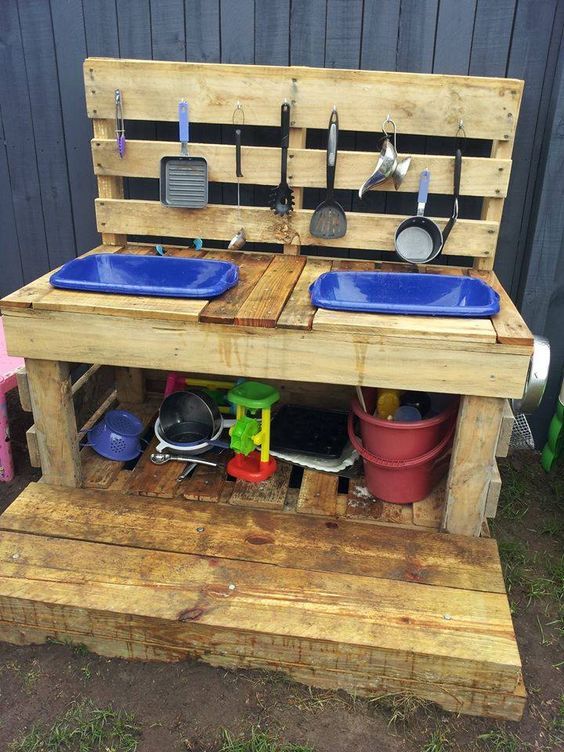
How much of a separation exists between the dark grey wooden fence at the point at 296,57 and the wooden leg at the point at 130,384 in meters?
0.74

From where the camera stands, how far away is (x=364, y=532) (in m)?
2.48

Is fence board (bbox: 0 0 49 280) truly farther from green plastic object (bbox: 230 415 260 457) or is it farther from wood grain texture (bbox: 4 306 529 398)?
green plastic object (bbox: 230 415 260 457)

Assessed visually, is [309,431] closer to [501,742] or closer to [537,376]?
[537,376]

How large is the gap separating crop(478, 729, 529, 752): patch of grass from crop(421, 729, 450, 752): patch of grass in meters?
0.11

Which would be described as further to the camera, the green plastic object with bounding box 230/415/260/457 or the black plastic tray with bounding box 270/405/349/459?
the black plastic tray with bounding box 270/405/349/459

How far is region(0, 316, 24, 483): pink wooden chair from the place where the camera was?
298cm

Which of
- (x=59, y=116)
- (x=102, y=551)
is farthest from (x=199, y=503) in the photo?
(x=59, y=116)

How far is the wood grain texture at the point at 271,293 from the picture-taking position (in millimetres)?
2322

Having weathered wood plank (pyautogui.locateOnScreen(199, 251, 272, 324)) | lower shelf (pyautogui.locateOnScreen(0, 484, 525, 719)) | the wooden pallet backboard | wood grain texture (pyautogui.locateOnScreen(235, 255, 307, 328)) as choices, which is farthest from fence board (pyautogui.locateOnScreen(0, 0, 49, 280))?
lower shelf (pyautogui.locateOnScreen(0, 484, 525, 719))

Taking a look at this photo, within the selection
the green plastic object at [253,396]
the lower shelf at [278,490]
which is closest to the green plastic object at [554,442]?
the lower shelf at [278,490]

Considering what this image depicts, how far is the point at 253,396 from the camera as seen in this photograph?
2834 mm

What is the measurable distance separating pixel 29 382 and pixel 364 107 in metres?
1.85

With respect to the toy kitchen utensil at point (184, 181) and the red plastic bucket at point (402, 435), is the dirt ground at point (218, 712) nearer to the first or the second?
the red plastic bucket at point (402, 435)

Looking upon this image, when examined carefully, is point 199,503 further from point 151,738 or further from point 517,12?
point 517,12
